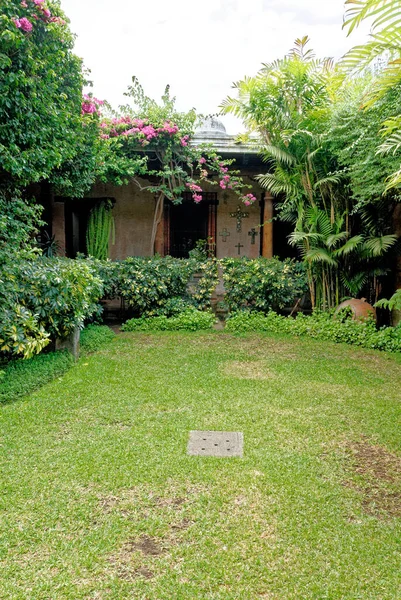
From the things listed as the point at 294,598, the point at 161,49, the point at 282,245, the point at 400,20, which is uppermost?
the point at 161,49

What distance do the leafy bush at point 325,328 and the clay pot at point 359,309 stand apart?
3.9 inches

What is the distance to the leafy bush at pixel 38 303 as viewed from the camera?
371 centimetres

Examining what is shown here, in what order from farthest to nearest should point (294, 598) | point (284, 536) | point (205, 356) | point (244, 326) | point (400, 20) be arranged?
point (244, 326), point (205, 356), point (400, 20), point (284, 536), point (294, 598)

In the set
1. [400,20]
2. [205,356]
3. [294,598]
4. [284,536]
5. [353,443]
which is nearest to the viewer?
[294,598]

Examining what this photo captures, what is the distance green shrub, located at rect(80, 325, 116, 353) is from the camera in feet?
17.8

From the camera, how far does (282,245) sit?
34.2 ft

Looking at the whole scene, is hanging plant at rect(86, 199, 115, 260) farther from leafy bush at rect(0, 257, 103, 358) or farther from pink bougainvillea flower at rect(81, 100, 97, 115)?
leafy bush at rect(0, 257, 103, 358)

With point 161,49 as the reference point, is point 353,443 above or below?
Result: below

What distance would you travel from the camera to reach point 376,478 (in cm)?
246

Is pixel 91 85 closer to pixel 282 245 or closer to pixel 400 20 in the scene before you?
pixel 400 20

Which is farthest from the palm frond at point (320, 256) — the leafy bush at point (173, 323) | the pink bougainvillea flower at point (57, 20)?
the pink bougainvillea flower at point (57, 20)

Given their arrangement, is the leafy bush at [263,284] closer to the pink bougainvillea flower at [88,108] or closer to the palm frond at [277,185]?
the palm frond at [277,185]

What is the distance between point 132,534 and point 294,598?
764 mm

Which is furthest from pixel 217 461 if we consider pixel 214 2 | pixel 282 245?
pixel 282 245
